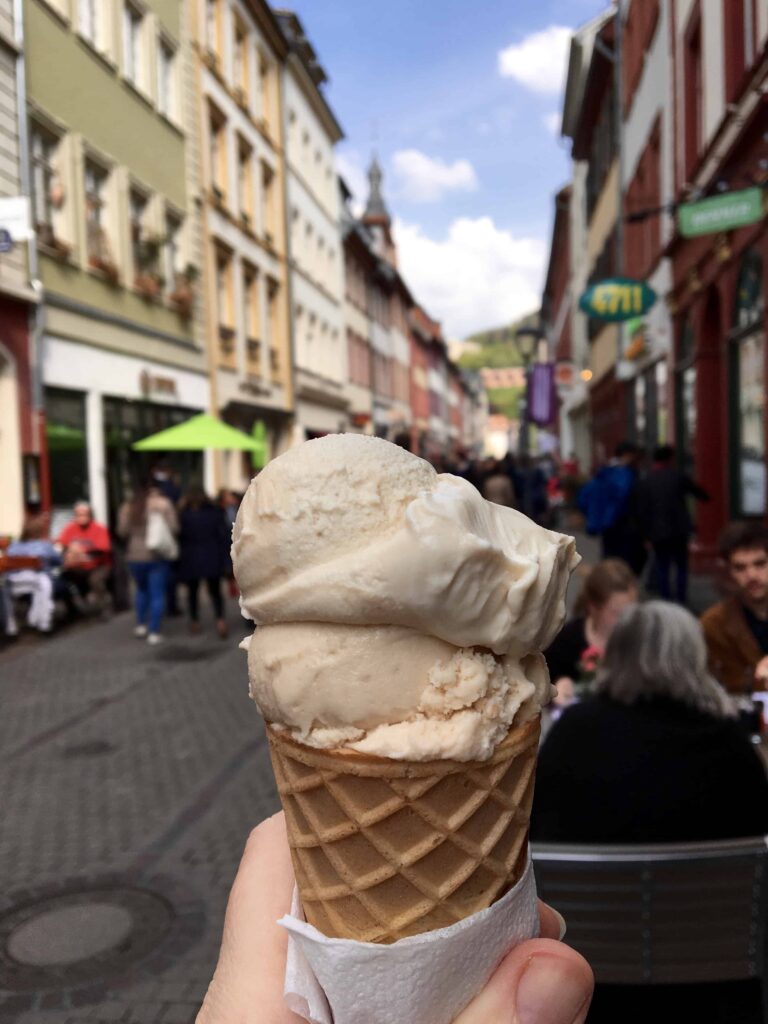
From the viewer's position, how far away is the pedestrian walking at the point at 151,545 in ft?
32.3

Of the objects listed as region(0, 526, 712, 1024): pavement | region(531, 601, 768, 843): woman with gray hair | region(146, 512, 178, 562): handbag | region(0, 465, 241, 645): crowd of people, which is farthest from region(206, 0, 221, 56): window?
region(531, 601, 768, 843): woman with gray hair

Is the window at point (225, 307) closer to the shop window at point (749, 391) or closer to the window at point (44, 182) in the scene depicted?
the window at point (44, 182)

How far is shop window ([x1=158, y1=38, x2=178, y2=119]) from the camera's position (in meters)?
18.3

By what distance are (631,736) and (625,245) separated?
808 inches

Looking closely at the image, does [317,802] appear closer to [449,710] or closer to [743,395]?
[449,710]

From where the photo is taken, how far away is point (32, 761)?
602cm

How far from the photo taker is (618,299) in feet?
43.5

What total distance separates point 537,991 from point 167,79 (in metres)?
21.0

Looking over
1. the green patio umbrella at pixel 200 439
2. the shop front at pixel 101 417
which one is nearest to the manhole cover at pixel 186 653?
the green patio umbrella at pixel 200 439

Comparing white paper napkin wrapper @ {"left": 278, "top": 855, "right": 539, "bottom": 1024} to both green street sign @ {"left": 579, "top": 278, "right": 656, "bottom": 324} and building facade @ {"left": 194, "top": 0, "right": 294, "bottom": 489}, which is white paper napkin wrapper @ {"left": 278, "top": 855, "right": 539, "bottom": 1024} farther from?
building facade @ {"left": 194, "top": 0, "right": 294, "bottom": 489}

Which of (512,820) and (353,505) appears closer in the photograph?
(353,505)

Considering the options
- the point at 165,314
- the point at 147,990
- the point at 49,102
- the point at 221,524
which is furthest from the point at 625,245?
the point at 147,990

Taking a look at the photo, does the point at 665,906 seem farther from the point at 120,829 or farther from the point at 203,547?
the point at 203,547

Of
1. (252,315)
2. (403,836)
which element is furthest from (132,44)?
(403,836)
